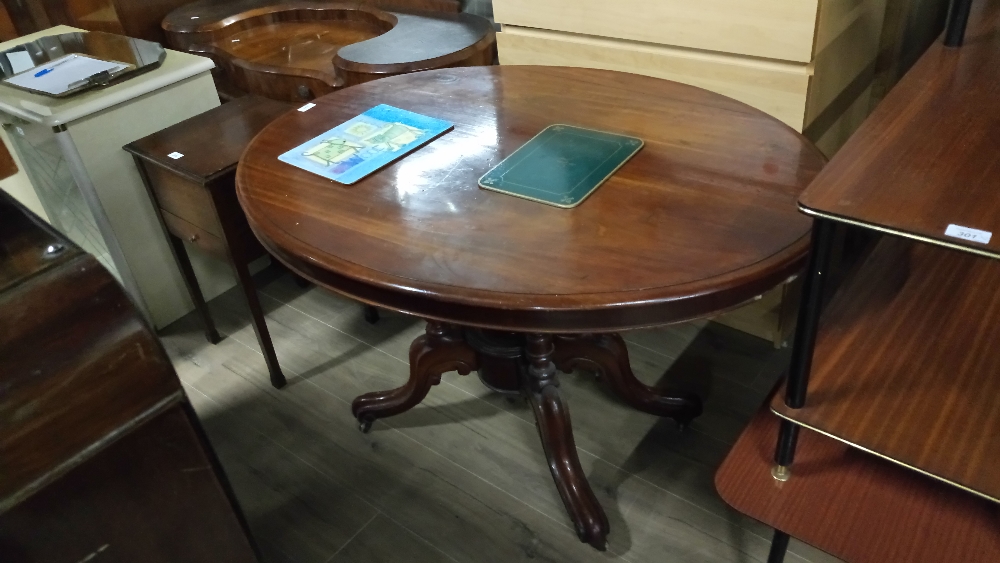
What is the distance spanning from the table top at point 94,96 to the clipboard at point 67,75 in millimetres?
18

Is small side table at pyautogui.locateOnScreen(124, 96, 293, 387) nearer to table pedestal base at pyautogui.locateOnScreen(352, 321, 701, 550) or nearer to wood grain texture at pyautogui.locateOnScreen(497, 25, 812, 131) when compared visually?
table pedestal base at pyautogui.locateOnScreen(352, 321, 701, 550)

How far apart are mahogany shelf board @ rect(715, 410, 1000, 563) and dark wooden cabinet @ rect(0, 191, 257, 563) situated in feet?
2.41

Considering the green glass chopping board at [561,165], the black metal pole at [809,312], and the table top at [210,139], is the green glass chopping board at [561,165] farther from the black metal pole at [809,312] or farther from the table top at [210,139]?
the table top at [210,139]

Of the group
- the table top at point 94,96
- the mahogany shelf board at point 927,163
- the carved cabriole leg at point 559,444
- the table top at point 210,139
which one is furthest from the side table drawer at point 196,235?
the mahogany shelf board at point 927,163

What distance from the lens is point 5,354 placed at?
0.72m

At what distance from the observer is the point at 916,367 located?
0.94 meters

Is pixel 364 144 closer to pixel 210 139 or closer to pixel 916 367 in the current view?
pixel 210 139

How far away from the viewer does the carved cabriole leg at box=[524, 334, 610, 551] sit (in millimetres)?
1401

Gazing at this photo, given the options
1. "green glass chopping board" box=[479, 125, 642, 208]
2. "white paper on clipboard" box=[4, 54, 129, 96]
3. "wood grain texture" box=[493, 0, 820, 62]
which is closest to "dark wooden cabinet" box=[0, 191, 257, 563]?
"green glass chopping board" box=[479, 125, 642, 208]

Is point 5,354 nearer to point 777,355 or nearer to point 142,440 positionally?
point 142,440

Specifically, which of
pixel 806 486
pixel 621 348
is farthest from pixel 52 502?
pixel 621 348

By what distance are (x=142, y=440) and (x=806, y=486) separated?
0.86m

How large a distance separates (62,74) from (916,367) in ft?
6.99

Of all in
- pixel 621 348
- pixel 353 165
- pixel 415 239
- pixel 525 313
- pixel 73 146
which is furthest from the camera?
pixel 73 146
